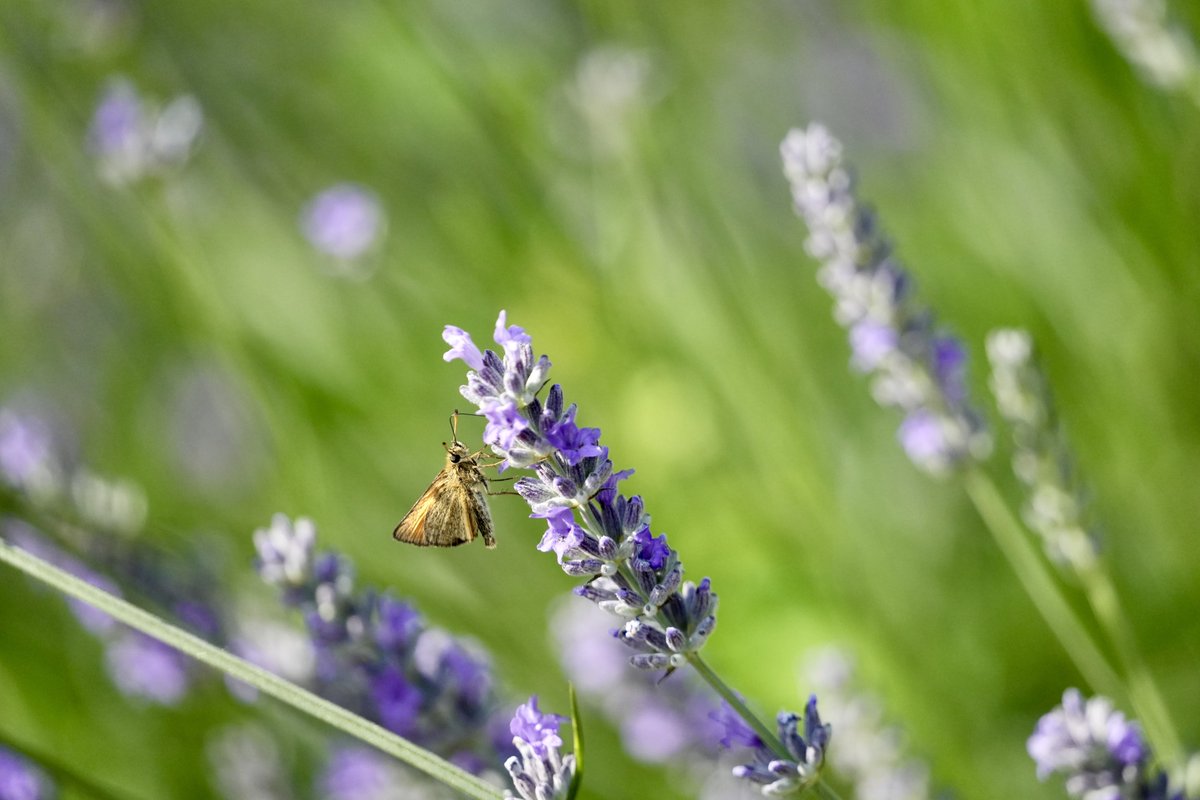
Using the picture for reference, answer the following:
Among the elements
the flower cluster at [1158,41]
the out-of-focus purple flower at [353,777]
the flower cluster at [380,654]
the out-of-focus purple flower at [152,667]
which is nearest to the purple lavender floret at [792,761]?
the flower cluster at [380,654]

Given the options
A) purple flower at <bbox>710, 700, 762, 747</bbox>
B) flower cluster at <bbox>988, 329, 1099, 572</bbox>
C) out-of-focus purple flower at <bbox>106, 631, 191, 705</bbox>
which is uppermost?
flower cluster at <bbox>988, 329, 1099, 572</bbox>

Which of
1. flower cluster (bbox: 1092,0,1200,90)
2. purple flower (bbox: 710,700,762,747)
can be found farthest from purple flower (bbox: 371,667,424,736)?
flower cluster (bbox: 1092,0,1200,90)

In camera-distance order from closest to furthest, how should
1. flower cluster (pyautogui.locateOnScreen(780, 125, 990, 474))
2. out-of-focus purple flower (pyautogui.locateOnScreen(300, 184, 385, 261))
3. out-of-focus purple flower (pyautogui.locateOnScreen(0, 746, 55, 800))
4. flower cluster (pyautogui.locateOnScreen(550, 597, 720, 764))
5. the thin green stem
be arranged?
the thin green stem, flower cluster (pyautogui.locateOnScreen(780, 125, 990, 474)), out-of-focus purple flower (pyautogui.locateOnScreen(0, 746, 55, 800)), flower cluster (pyautogui.locateOnScreen(550, 597, 720, 764)), out-of-focus purple flower (pyautogui.locateOnScreen(300, 184, 385, 261))

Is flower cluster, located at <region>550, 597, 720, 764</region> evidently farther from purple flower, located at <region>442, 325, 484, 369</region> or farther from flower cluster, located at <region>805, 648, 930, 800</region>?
purple flower, located at <region>442, 325, 484, 369</region>

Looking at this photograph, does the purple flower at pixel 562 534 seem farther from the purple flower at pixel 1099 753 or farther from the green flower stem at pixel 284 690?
the purple flower at pixel 1099 753

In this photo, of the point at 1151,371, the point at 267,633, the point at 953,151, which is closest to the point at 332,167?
the point at 953,151

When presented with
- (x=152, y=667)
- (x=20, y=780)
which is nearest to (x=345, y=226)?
(x=152, y=667)
